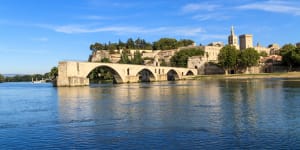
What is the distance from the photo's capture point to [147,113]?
87.4 ft

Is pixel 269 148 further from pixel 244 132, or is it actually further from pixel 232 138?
pixel 244 132

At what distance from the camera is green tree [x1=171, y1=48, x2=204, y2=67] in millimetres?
155625

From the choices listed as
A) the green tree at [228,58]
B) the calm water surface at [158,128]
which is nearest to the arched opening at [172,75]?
the green tree at [228,58]

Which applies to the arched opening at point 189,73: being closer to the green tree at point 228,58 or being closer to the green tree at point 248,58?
the green tree at point 228,58

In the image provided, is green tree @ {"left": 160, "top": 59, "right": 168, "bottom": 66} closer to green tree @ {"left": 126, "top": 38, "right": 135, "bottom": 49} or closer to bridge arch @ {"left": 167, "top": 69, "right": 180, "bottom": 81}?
bridge arch @ {"left": 167, "top": 69, "right": 180, "bottom": 81}

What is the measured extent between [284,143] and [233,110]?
36.2ft

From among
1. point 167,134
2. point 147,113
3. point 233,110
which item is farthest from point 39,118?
point 233,110

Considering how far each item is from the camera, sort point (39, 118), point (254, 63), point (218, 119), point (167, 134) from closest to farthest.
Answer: point (167, 134) < point (218, 119) < point (39, 118) < point (254, 63)

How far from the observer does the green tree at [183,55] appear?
155625 millimetres

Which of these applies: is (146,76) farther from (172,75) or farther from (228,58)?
(228,58)

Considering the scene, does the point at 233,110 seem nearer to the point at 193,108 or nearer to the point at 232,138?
the point at 193,108

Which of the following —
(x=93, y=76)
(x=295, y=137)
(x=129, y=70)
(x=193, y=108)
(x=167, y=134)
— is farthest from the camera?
(x=93, y=76)

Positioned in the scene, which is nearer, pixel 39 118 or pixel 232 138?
pixel 232 138

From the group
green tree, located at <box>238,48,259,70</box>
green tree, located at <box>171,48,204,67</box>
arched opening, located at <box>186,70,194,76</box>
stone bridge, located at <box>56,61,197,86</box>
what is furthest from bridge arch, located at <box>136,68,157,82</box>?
green tree, located at <box>171,48,204,67</box>
